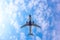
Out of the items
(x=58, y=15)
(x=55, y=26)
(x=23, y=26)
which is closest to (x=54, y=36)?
(x=55, y=26)

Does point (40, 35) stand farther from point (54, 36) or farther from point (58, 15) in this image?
point (58, 15)

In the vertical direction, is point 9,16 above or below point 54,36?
above

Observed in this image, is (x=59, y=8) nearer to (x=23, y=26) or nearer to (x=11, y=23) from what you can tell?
(x=23, y=26)

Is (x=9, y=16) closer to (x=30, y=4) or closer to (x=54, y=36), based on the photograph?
(x=30, y=4)

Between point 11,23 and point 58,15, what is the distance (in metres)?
0.69

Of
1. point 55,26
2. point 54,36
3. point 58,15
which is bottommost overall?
point 54,36

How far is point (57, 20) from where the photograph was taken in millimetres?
2328

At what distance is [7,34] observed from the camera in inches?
90.6

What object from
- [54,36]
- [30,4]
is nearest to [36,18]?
[30,4]

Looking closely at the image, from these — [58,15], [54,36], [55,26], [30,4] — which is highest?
[30,4]

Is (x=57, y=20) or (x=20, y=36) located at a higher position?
(x=57, y=20)

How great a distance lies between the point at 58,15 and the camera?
233cm

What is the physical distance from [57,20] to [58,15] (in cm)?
7

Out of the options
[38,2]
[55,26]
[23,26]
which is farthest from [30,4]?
[55,26]
